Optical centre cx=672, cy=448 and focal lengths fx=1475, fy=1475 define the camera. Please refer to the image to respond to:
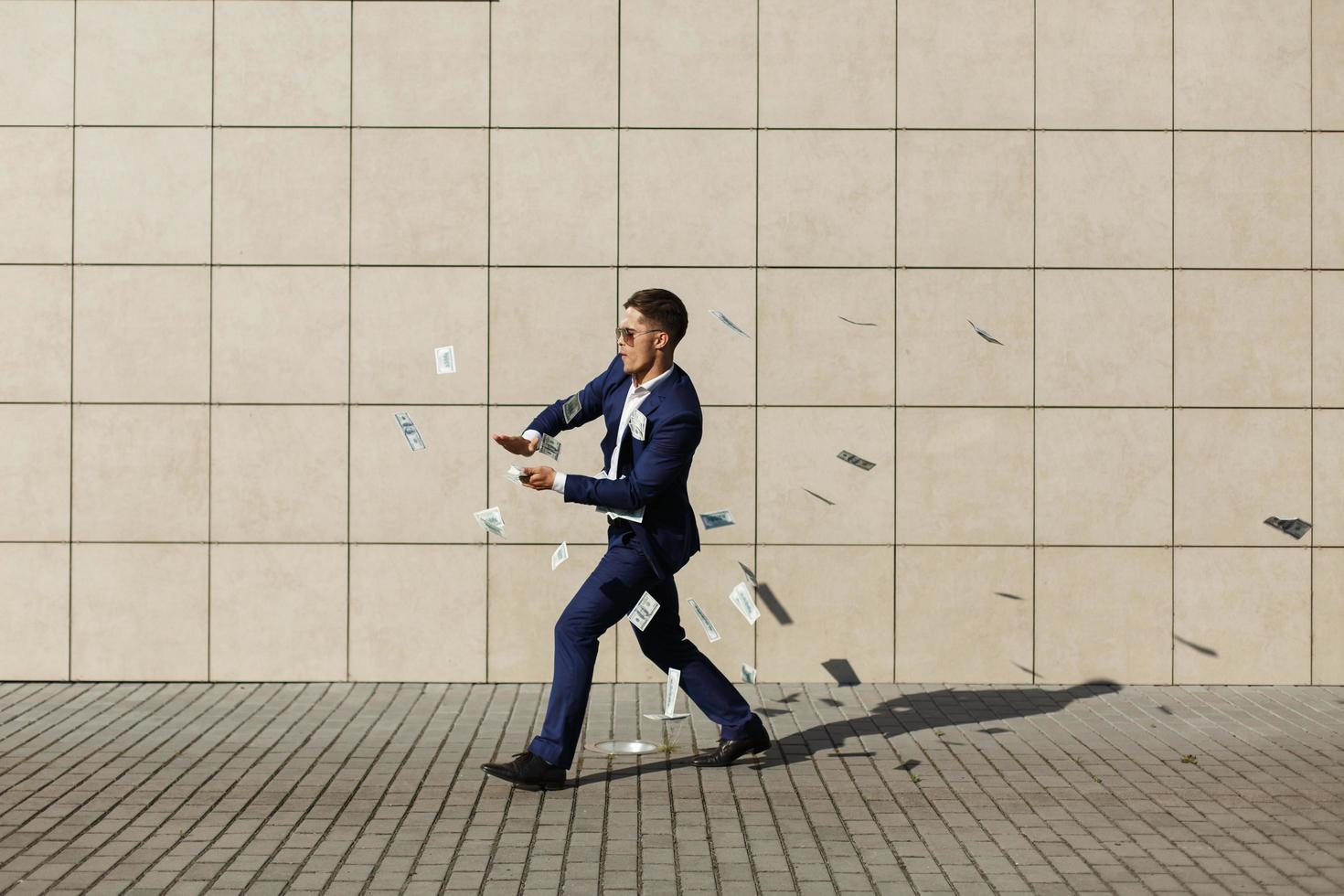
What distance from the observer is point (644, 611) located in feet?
21.4

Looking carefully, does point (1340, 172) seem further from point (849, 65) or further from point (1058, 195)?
point (849, 65)

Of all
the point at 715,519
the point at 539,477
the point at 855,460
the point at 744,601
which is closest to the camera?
the point at 539,477

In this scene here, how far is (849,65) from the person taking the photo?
8.73 m

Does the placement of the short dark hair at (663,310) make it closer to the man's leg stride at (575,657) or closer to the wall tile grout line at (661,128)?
the man's leg stride at (575,657)

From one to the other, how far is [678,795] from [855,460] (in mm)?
3137

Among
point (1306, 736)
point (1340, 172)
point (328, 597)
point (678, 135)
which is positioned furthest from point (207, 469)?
point (1340, 172)

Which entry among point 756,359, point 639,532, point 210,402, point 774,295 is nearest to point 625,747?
point 639,532

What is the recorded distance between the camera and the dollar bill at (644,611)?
21.4 feet

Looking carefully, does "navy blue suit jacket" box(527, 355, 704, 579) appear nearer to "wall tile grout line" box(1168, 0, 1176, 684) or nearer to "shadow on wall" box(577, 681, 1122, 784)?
"shadow on wall" box(577, 681, 1122, 784)

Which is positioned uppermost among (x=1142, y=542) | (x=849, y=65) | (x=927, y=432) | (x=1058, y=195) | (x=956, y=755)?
(x=849, y=65)

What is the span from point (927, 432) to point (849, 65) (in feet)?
7.28

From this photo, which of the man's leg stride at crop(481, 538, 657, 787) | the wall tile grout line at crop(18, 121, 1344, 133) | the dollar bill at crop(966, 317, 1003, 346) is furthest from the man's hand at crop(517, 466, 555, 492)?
the dollar bill at crop(966, 317, 1003, 346)

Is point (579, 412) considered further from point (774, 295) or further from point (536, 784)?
point (774, 295)

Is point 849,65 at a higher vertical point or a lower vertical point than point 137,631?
higher
